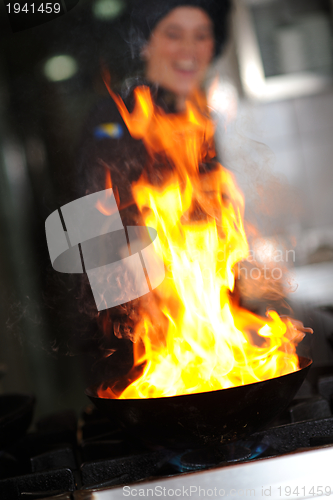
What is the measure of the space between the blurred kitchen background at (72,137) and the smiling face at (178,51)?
5 centimetres

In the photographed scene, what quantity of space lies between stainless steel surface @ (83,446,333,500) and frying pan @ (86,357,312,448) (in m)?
0.06

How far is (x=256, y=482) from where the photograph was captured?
0.64 m

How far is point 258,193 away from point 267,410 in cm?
62

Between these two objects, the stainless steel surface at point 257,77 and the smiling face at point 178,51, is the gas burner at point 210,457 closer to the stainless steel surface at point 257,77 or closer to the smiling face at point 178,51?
the smiling face at point 178,51

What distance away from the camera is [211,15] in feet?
3.62

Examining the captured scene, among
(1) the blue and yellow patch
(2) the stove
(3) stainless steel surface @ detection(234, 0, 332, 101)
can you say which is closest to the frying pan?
(2) the stove

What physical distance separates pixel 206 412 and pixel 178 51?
851 mm

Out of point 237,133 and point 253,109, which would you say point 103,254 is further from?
point 253,109

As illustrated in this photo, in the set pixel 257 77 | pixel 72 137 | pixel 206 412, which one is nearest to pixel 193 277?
pixel 206 412

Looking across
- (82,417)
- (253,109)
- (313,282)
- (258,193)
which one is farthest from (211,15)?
(82,417)

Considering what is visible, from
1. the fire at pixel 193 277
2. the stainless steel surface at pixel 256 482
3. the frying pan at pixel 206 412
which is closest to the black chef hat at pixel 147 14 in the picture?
the fire at pixel 193 277

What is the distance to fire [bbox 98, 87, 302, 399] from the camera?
0.85 meters

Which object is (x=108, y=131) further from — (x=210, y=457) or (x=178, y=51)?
(x=210, y=457)

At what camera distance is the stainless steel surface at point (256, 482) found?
0.64 m
